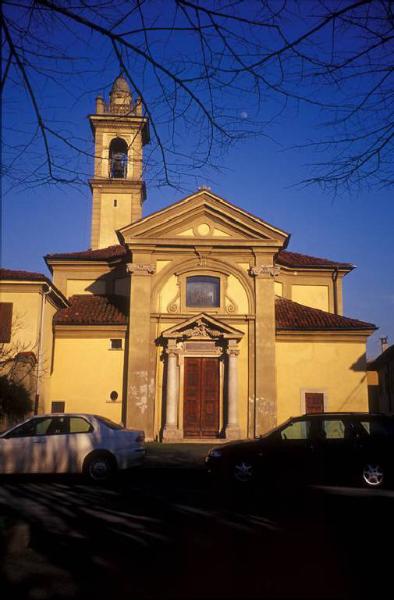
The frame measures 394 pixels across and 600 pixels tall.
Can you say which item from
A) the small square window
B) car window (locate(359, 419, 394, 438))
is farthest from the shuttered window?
car window (locate(359, 419, 394, 438))

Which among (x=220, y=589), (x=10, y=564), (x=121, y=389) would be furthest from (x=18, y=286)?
(x=220, y=589)

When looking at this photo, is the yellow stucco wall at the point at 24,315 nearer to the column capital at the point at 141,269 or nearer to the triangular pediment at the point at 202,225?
the column capital at the point at 141,269

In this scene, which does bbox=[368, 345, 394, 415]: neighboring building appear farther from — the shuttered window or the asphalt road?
the asphalt road

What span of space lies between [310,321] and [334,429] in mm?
11875

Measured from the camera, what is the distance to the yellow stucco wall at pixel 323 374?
22500mm

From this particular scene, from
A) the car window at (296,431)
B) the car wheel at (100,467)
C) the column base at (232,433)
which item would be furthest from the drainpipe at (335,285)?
the car wheel at (100,467)

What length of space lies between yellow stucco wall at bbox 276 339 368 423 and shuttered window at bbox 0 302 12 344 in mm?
10682

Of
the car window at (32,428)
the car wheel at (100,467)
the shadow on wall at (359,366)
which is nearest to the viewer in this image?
the car wheel at (100,467)

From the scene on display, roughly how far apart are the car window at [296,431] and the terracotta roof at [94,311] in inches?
470

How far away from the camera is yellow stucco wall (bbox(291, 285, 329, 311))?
90.2ft

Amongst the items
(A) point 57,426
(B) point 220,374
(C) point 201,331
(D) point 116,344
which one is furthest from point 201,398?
(A) point 57,426

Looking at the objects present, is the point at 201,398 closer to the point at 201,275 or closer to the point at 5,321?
the point at 201,275

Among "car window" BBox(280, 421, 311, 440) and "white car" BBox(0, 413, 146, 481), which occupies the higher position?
"car window" BBox(280, 421, 311, 440)

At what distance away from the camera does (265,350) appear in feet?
73.5
